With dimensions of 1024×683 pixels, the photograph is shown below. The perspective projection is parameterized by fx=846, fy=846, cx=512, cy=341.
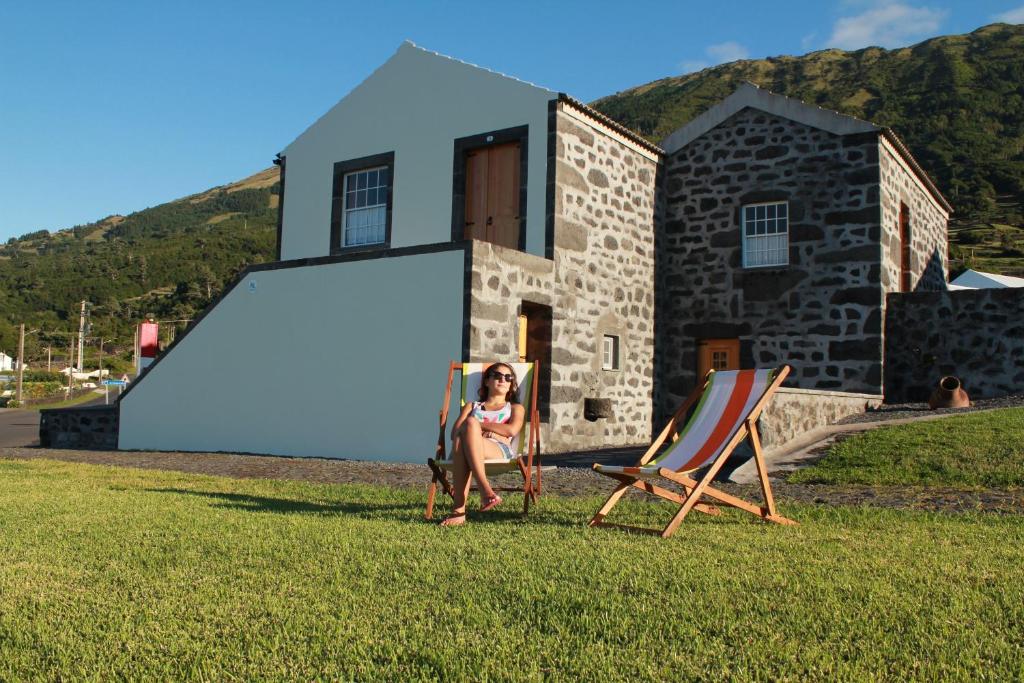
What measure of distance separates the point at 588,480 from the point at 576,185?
6187 mm

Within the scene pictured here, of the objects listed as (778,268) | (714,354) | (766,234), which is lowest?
(714,354)

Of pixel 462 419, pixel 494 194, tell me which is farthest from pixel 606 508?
pixel 494 194

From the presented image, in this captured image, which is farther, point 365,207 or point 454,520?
point 365,207

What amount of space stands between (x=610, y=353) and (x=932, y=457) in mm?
6451

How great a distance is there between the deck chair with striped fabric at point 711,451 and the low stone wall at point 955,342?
29.6ft

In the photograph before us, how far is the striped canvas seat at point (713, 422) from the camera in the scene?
198 inches

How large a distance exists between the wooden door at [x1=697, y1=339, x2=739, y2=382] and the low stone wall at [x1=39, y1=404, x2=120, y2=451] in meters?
9.91

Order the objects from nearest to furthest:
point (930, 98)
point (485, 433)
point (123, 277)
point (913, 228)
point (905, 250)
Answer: point (485, 433) → point (905, 250) → point (913, 228) → point (930, 98) → point (123, 277)

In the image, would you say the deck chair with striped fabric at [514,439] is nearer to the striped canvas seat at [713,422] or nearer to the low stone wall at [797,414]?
the striped canvas seat at [713,422]

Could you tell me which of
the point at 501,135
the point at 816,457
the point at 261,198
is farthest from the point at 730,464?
the point at 261,198

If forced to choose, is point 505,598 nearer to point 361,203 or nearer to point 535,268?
point 535,268

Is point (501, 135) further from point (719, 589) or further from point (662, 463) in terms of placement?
point (719, 589)

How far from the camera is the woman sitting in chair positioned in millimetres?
5379

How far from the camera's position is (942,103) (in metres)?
66.2
